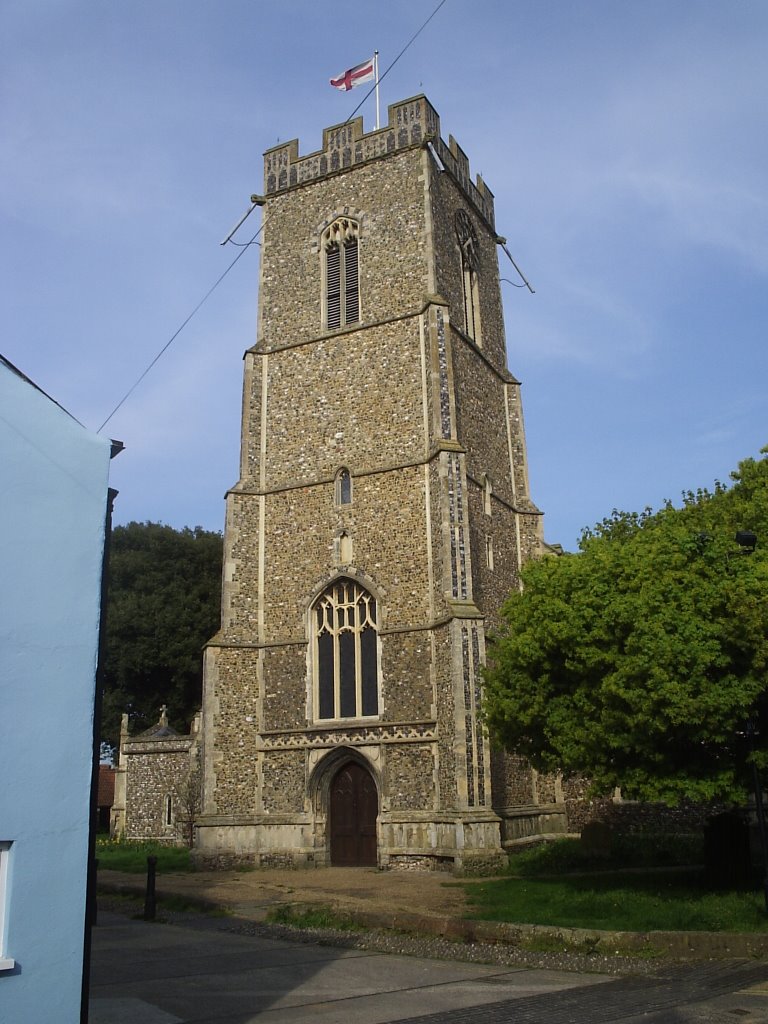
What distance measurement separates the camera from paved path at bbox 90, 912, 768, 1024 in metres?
7.82

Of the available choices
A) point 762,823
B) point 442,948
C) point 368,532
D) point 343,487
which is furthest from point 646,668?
point 343,487

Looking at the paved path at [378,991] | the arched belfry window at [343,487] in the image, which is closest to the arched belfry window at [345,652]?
the arched belfry window at [343,487]

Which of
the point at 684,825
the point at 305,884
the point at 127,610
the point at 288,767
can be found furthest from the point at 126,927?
the point at 127,610

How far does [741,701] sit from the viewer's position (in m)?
12.0

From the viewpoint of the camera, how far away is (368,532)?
75.0 ft

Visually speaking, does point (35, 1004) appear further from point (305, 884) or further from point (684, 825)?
point (684, 825)

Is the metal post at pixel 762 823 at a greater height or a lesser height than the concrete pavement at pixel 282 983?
greater

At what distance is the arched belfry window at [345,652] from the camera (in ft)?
71.7

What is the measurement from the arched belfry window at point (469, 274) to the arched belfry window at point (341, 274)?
133 inches

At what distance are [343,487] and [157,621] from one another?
656 inches

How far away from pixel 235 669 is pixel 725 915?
14009mm

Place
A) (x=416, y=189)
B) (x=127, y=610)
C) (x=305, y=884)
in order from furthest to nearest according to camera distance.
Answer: (x=127, y=610) → (x=416, y=189) → (x=305, y=884)

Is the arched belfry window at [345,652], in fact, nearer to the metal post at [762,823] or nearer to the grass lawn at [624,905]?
the grass lawn at [624,905]

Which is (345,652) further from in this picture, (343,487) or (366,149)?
(366,149)
